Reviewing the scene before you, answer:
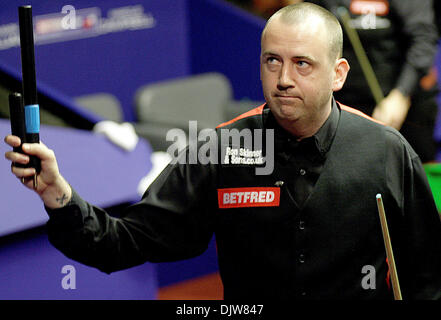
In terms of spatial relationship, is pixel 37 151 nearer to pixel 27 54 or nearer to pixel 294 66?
pixel 27 54

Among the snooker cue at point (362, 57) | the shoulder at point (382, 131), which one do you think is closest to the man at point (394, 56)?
the snooker cue at point (362, 57)

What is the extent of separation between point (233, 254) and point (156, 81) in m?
2.76

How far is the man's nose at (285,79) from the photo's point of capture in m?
1.28

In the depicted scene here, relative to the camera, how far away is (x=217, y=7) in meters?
4.14

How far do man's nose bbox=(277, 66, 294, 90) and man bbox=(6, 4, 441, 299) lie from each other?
0.29ft

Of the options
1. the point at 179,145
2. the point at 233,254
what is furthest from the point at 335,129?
the point at 179,145

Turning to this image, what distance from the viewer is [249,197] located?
1398mm

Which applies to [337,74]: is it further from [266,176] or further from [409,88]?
[409,88]

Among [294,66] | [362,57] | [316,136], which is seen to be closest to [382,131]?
[316,136]

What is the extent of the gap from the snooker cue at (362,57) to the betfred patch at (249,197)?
2.84ft

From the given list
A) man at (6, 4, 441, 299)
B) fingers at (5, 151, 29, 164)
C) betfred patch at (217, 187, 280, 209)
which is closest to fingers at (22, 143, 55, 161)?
fingers at (5, 151, 29, 164)

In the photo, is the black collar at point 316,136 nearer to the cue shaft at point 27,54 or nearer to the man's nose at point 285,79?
the man's nose at point 285,79

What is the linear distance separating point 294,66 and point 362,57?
967mm

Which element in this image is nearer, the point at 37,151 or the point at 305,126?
the point at 37,151
